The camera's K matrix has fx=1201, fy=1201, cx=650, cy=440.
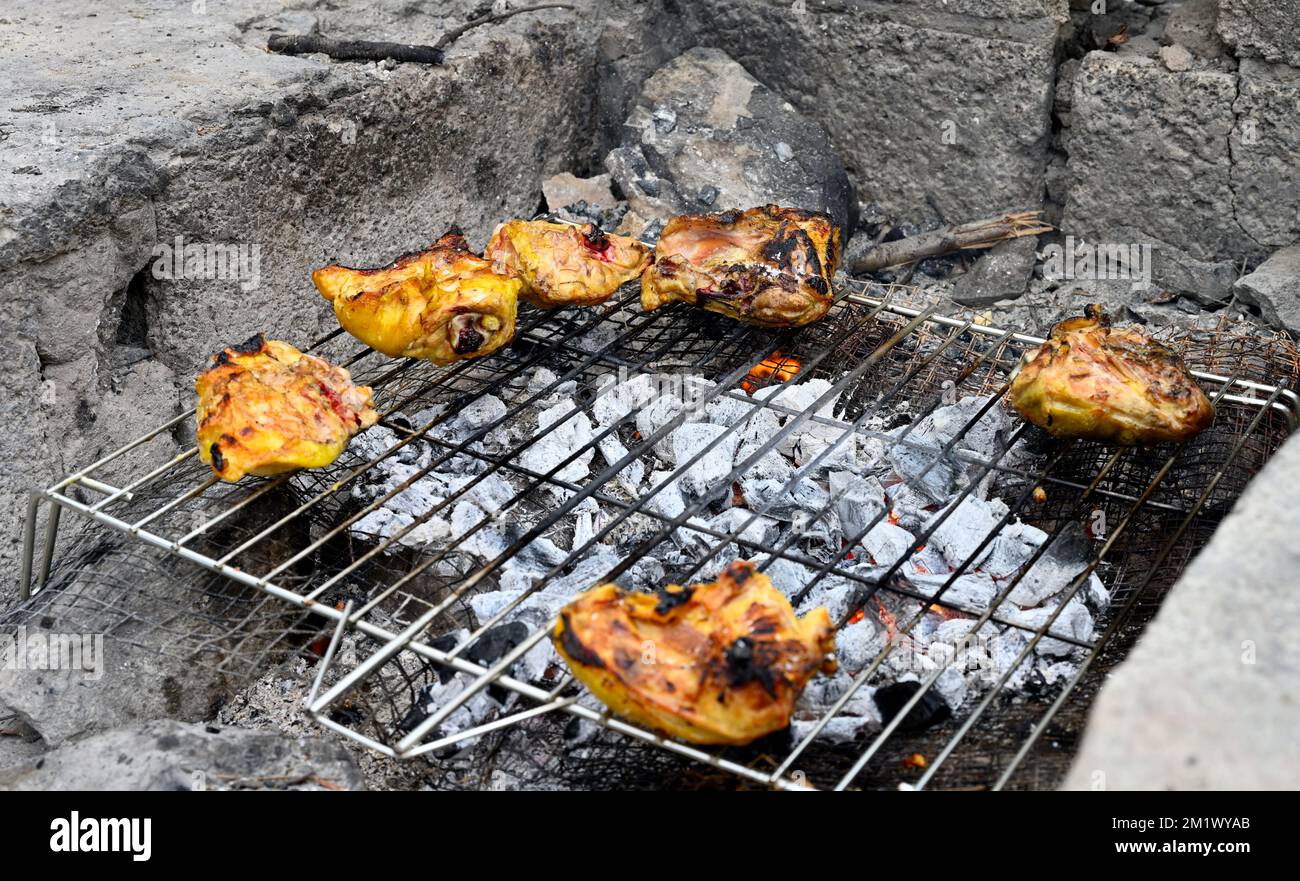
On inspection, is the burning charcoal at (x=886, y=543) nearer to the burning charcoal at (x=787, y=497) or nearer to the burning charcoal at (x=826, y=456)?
the burning charcoal at (x=787, y=497)

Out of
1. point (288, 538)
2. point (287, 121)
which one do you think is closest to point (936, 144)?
point (287, 121)

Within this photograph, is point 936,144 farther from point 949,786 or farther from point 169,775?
point 169,775

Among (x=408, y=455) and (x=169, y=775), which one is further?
(x=408, y=455)

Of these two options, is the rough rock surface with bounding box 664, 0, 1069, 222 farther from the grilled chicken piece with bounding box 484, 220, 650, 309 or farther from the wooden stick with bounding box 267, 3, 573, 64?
the grilled chicken piece with bounding box 484, 220, 650, 309

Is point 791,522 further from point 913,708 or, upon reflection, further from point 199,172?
point 199,172
